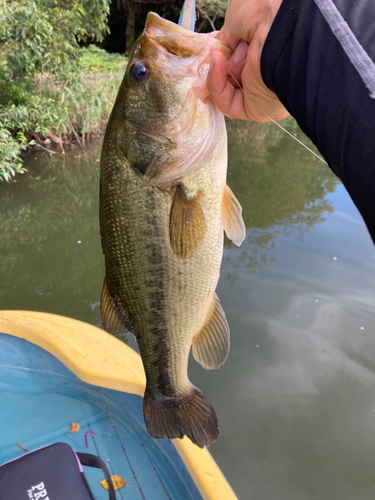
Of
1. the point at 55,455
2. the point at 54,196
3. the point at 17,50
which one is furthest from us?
the point at 54,196

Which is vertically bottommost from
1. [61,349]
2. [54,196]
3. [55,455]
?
[54,196]

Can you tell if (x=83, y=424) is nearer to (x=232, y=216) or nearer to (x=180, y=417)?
(x=180, y=417)

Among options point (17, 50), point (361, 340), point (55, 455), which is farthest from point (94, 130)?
point (55, 455)

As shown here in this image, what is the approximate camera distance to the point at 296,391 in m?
3.39

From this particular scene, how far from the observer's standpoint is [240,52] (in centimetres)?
117

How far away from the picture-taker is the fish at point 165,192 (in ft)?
4.01

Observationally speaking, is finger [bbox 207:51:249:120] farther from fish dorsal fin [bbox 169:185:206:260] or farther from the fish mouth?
fish dorsal fin [bbox 169:185:206:260]

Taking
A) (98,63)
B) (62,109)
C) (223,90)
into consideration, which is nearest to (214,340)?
(223,90)

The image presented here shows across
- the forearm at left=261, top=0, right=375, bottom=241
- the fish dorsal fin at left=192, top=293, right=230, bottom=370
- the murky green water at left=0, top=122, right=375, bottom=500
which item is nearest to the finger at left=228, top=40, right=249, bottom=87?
the forearm at left=261, top=0, right=375, bottom=241

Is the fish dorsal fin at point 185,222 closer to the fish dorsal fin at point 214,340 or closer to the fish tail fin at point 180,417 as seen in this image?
the fish dorsal fin at point 214,340

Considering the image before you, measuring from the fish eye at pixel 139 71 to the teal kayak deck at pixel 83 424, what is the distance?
2261mm

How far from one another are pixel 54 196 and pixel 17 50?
8.78 feet

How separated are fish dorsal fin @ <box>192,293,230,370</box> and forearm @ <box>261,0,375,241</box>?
888mm

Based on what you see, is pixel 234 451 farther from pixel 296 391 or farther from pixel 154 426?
pixel 154 426
